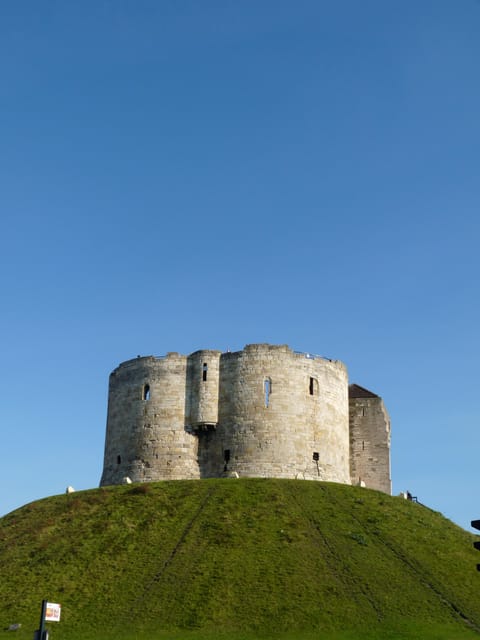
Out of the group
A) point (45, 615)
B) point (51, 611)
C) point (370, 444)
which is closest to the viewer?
point (45, 615)

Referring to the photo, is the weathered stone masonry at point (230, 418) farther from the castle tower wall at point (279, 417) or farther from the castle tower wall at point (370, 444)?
the castle tower wall at point (370, 444)

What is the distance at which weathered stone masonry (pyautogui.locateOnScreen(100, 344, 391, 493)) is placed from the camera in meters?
64.6

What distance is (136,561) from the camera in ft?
Answer: 162

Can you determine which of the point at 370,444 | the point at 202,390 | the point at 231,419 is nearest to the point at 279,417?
the point at 231,419

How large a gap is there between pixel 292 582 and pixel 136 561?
358 inches

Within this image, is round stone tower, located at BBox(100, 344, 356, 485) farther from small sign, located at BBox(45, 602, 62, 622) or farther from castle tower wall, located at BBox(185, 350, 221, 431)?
small sign, located at BBox(45, 602, 62, 622)

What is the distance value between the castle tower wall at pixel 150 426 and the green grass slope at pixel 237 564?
3955mm

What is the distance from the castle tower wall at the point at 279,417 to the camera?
64188mm

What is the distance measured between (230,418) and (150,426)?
6.01 metres

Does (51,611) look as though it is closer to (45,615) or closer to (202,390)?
(45,615)

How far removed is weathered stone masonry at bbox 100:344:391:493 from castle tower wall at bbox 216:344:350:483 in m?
0.07

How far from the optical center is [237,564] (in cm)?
4759

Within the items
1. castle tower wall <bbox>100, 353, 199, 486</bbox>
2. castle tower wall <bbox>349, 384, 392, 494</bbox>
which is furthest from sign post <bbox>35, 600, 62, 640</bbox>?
castle tower wall <bbox>349, 384, 392, 494</bbox>

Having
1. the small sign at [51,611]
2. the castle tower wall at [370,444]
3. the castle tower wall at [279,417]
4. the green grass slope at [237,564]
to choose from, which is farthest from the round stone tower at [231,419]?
the small sign at [51,611]
